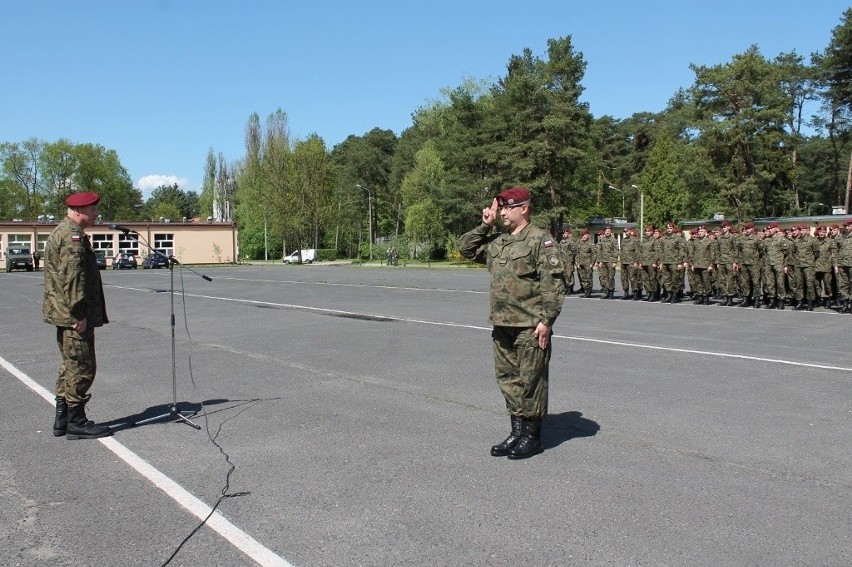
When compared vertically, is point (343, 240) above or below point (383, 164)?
below

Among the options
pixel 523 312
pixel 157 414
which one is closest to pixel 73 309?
pixel 157 414

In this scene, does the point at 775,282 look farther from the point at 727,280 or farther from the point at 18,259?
the point at 18,259

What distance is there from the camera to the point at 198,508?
4738mm

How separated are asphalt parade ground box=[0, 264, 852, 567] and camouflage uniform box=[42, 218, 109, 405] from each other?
0.56 metres

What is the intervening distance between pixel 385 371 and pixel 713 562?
19.8 ft

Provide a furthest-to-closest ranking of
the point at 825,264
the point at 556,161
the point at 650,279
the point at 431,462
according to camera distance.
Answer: the point at 556,161 → the point at 650,279 → the point at 825,264 → the point at 431,462

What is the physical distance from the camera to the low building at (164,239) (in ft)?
244

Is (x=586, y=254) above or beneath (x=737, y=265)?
above

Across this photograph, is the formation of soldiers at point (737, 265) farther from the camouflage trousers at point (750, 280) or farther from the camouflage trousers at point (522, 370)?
the camouflage trousers at point (522, 370)

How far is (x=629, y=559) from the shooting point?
3898 millimetres

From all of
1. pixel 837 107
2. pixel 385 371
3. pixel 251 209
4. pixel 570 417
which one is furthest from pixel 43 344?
pixel 251 209

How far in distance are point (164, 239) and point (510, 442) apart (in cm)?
8008

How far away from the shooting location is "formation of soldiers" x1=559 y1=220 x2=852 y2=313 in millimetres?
17266

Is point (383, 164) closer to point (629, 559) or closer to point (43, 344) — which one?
point (43, 344)
